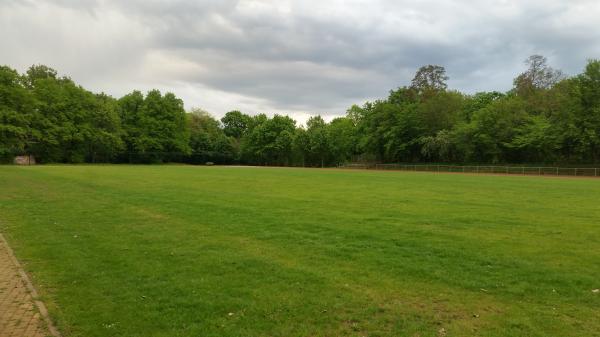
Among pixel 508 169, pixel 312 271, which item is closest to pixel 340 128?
pixel 508 169

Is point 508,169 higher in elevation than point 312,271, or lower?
higher

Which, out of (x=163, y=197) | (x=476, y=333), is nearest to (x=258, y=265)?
(x=476, y=333)

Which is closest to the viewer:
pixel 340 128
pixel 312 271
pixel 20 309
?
pixel 20 309

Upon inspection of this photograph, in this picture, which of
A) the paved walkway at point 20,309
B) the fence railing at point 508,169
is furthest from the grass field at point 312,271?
the fence railing at point 508,169

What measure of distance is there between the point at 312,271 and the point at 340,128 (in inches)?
3706

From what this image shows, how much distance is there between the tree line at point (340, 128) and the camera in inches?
2411

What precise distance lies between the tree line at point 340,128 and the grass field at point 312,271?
52.4 meters

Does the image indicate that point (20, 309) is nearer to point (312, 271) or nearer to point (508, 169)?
point (312, 271)

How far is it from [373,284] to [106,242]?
6.67 m

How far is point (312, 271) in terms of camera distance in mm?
7965

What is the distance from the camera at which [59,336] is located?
5.16 metres

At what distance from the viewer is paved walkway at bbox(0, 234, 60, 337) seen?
5.29 meters

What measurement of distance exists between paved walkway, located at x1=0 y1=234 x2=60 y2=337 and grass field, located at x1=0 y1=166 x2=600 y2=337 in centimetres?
20

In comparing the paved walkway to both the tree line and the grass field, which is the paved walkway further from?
the tree line
